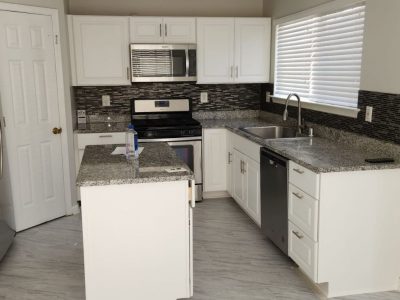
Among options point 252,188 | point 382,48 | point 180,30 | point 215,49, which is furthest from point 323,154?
point 180,30

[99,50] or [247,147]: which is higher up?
[99,50]

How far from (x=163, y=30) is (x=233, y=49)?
0.85m

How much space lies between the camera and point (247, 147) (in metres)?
4.03

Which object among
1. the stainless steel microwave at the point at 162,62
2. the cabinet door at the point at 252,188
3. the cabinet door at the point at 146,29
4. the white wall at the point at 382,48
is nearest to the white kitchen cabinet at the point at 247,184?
the cabinet door at the point at 252,188

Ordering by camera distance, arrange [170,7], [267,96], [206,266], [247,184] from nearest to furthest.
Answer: [206,266] < [247,184] < [170,7] < [267,96]

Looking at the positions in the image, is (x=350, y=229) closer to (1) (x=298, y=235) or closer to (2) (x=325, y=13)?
(1) (x=298, y=235)

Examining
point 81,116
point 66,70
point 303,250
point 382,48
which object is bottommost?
point 303,250

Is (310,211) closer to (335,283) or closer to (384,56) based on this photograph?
(335,283)

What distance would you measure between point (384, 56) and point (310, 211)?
1241 mm

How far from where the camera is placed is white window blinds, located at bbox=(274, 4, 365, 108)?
10.9 ft

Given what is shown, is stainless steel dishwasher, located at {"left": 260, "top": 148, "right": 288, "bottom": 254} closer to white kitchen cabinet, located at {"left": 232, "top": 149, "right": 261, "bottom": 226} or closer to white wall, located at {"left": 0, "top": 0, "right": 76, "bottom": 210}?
white kitchen cabinet, located at {"left": 232, "top": 149, "right": 261, "bottom": 226}

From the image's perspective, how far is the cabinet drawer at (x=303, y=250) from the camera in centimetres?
274

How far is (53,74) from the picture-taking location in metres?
4.14

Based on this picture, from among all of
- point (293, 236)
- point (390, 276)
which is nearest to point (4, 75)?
point (293, 236)
